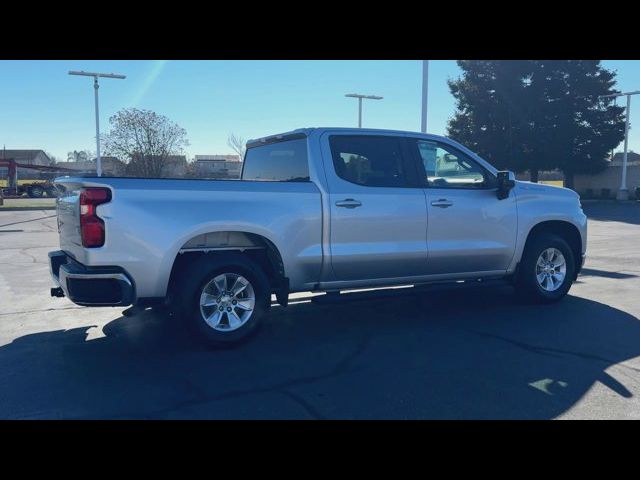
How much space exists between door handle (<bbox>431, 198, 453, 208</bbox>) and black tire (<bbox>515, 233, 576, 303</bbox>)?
1.42 meters

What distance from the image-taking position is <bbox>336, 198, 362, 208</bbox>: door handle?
5.55 m

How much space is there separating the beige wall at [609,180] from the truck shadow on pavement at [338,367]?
36289 mm

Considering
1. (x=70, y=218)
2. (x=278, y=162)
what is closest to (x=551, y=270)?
(x=278, y=162)

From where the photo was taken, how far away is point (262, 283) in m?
5.21

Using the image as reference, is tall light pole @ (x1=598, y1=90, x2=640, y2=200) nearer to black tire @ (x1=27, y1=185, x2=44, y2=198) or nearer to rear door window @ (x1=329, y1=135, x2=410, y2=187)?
rear door window @ (x1=329, y1=135, x2=410, y2=187)

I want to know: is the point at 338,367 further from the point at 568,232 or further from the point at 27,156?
the point at 27,156

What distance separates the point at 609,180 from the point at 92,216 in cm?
4091

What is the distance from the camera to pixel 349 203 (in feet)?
18.3

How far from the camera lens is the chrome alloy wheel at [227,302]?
16.7 ft

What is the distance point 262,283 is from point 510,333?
8.54 ft

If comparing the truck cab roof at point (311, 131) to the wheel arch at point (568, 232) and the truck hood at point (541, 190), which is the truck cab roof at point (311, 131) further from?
the wheel arch at point (568, 232)

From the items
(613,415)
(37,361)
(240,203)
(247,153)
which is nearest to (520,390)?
(613,415)

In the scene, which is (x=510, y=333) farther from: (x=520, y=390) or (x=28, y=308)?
(x=28, y=308)

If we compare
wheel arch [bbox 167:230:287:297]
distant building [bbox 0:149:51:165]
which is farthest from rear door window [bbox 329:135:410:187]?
distant building [bbox 0:149:51:165]
